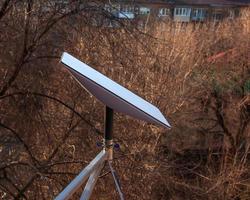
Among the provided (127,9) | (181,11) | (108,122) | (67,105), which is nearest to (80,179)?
(108,122)

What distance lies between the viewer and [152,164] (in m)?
7.14

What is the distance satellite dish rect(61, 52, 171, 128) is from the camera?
2020 millimetres

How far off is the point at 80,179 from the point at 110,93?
0.43m

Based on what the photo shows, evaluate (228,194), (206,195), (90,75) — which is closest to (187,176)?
(228,194)

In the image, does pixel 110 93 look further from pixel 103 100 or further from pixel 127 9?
pixel 127 9

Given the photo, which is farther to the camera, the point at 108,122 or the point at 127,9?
the point at 127,9

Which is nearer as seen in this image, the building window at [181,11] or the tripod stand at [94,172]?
the tripod stand at [94,172]

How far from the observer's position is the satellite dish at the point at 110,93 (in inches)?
79.5

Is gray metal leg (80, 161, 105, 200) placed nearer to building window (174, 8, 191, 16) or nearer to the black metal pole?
the black metal pole

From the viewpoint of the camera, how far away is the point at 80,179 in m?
2.13

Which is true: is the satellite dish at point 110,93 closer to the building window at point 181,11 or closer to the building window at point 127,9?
the building window at point 127,9

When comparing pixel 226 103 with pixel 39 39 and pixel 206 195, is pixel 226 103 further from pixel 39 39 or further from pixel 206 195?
pixel 39 39

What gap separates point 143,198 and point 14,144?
2.03 metres

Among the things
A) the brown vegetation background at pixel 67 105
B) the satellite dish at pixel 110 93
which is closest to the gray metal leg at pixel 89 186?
the satellite dish at pixel 110 93
